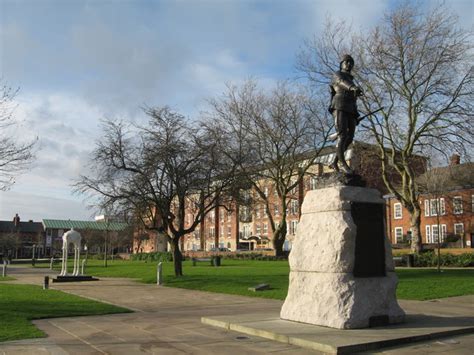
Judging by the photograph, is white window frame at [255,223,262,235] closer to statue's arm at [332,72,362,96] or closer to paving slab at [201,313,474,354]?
paving slab at [201,313,474,354]

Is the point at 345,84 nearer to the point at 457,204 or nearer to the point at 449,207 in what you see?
the point at 457,204

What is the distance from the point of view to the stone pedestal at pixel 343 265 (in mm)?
9367

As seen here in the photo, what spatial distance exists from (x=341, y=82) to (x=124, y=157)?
17.6 metres

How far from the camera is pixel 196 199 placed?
2980 centimetres

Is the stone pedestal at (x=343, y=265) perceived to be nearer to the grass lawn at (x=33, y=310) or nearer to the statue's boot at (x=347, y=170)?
the statue's boot at (x=347, y=170)

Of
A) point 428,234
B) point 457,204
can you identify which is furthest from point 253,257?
point 457,204

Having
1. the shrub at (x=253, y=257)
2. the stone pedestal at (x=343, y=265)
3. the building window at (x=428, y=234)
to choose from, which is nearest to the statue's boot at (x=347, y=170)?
the stone pedestal at (x=343, y=265)

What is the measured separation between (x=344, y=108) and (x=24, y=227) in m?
124

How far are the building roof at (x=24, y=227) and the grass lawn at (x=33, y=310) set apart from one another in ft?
348

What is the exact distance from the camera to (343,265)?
9461 mm

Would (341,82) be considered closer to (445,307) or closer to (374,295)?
(374,295)

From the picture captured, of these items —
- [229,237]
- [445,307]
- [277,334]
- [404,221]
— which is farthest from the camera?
[229,237]

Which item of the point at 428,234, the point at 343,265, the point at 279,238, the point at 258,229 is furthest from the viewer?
the point at 258,229

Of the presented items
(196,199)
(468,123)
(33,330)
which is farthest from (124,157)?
(468,123)
